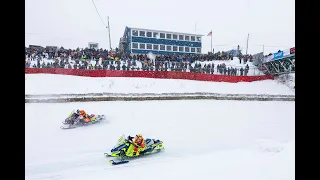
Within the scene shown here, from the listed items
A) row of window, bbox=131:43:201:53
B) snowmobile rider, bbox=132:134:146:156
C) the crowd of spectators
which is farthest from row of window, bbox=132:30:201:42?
snowmobile rider, bbox=132:134:146:156

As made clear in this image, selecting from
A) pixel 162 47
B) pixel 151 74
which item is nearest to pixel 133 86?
pixel 151 74

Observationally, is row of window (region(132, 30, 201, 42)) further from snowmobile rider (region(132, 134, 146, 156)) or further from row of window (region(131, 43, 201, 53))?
snowmobile rider (region(132, 134, 146, 156))

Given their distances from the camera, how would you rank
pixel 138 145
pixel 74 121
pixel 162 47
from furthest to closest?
pixel 162 47
pixel 74 121
pixel 138 145

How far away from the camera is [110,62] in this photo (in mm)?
12188

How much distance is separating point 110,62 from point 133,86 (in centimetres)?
197

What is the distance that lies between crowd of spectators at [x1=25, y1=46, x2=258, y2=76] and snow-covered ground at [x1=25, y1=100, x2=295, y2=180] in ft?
8.84

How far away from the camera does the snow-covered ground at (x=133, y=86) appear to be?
10391mm

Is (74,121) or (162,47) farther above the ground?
(162,47)

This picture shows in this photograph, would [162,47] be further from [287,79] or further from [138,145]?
[138,145]

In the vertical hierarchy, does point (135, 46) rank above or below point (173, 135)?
above
